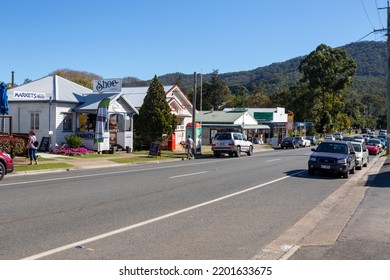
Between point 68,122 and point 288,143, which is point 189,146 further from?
point 288,143

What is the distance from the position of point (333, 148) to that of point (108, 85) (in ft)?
64.4

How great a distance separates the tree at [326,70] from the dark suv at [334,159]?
2815 inches

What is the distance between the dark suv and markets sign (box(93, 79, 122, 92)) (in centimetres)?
1822

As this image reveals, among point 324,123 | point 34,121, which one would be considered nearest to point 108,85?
point 34,121

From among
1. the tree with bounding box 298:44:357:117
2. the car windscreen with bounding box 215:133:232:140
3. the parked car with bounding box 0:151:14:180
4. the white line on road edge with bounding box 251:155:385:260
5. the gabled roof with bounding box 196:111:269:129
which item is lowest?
the white line on road edge with bounding box 251:155:385:260

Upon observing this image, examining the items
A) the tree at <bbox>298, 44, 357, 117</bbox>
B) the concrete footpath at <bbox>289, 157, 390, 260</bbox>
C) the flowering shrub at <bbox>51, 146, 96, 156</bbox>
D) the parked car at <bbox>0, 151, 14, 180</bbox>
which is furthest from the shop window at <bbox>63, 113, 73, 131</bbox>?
the tree at <bbox>298, 44, 357, 117</bbox>

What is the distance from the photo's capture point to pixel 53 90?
31578mm

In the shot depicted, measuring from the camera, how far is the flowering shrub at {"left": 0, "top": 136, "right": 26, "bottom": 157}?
77.0 feet

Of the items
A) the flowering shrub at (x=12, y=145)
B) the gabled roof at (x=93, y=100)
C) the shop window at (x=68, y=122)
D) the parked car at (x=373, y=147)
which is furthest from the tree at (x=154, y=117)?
the parked car at (x=373, y=147)

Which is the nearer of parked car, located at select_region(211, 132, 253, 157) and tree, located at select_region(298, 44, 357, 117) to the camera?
parked car, located at select_region(211, 132, 253, 157)

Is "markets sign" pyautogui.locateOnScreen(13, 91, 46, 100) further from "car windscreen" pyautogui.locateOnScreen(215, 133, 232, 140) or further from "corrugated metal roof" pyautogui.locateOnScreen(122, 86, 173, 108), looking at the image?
"car windscreen" pyautogui.locateOnScreen(215, 133, 232, 140)

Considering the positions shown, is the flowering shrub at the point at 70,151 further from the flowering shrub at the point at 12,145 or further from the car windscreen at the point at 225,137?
the car windscreen at the point at 225,137

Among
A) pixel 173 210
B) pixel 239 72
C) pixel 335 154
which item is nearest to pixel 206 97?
pixel 239 72

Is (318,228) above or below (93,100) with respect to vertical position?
below
